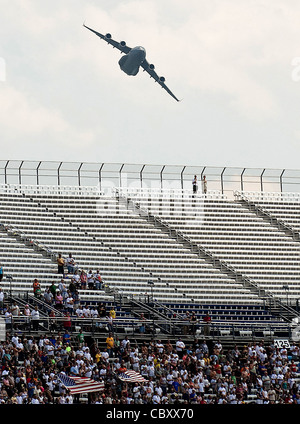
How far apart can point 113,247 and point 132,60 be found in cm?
1925

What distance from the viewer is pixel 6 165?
→ 52.1 metres

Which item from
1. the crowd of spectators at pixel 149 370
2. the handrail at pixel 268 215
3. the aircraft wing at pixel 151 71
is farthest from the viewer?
the aircraft wing at pixel 151 71

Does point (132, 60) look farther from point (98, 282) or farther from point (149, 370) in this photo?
point (149, 370)

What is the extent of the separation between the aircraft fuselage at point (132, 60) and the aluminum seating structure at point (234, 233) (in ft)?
38.6

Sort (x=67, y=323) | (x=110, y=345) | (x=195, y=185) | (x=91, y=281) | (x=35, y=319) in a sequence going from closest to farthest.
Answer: (x=110, y=345), (x=35, y=319), (x=67, y=323), (x=91, y=281), (x=195, y=185)

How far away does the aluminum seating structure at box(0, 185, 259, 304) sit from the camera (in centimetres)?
4303

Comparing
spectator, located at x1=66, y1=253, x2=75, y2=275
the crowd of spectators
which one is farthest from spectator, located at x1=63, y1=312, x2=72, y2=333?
spectator, located at x1=66, y1=253, x2=75, y2=275

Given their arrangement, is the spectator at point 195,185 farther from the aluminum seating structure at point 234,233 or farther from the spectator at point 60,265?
the spectator at point 60,265

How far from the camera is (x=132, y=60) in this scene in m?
62.9

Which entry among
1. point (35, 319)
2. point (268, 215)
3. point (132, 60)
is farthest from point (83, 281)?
point (132, 60)

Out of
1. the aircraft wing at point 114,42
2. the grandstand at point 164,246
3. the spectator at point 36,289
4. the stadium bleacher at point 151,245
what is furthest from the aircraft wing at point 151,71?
the spectator at point 36,289

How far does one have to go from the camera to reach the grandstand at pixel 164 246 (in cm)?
4159

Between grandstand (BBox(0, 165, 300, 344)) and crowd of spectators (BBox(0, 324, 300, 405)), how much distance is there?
2.95 m

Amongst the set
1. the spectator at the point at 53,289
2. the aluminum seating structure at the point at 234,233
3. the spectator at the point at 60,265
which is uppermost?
the aluminum seating structure at the point at 234,233
